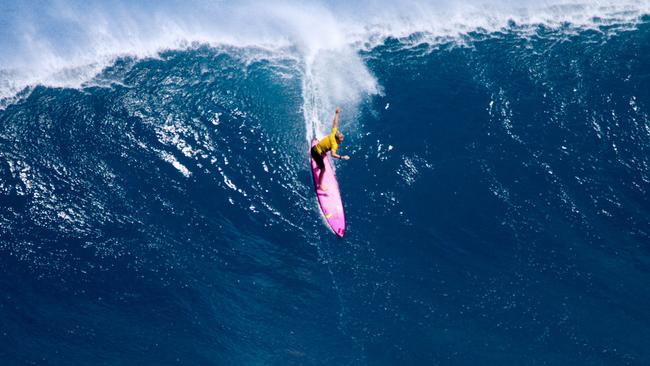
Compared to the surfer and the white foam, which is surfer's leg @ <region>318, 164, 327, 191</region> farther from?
the white foam

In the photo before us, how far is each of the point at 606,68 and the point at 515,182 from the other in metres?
6.25

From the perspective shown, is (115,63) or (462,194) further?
(115,63)

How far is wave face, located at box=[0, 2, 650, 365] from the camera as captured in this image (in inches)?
789

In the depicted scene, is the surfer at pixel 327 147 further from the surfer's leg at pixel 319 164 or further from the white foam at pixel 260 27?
the white foam at pixel 260 27

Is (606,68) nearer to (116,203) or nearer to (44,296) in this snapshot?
(116,203)

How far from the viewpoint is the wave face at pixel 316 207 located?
65.7 feet

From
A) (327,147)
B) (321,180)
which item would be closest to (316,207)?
(321,180)

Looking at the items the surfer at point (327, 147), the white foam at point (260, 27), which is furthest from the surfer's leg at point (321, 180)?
the white foam at point (260, 27)

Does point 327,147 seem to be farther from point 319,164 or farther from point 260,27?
point 260,27

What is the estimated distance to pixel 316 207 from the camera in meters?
19.9

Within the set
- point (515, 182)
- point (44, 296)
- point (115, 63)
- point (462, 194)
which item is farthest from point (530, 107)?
point (44, 296)

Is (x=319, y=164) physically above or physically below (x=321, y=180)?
below

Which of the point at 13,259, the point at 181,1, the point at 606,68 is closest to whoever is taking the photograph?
the point at 13,259

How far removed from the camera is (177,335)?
21.6 meters
